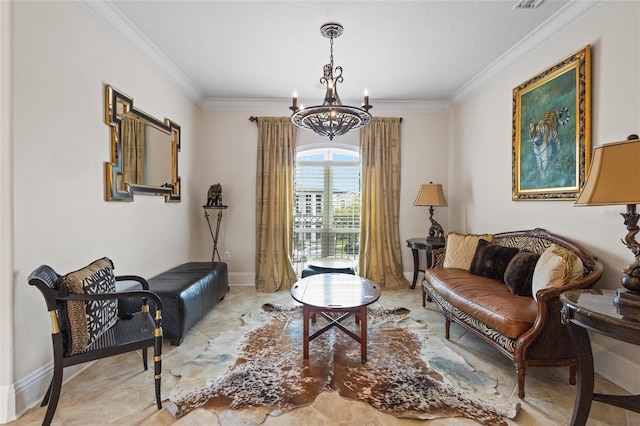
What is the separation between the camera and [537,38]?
2.78 metres

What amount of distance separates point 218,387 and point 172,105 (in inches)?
127

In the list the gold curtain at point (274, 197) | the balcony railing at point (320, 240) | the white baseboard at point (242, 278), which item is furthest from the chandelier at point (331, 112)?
the white baseboard at point (242, 278)

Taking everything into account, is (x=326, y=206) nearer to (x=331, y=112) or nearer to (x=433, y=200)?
(x=433, y=200)

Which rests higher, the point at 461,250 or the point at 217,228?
the point at 217,228

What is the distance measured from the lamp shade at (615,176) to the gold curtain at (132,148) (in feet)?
11.3

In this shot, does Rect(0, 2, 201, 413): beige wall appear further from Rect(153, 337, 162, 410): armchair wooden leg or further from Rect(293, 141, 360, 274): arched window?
Rect(293, 141, 360, 274): arched window

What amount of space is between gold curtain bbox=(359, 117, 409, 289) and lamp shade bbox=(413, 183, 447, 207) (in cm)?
49

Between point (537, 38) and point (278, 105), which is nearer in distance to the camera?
point (537, 38)

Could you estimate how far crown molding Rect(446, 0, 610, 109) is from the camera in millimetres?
2330

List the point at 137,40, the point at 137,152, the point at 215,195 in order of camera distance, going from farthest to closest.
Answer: the point at 215,195 < the point at 137,152 < the point at 137,40

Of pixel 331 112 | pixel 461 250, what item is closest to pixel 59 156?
pixel 331 112

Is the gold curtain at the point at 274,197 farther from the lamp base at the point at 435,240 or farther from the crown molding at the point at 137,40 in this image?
the lamp base at the point at 435,240

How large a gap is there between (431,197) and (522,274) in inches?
70.8

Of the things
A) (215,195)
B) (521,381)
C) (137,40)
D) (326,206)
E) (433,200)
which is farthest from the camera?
(326,206)
